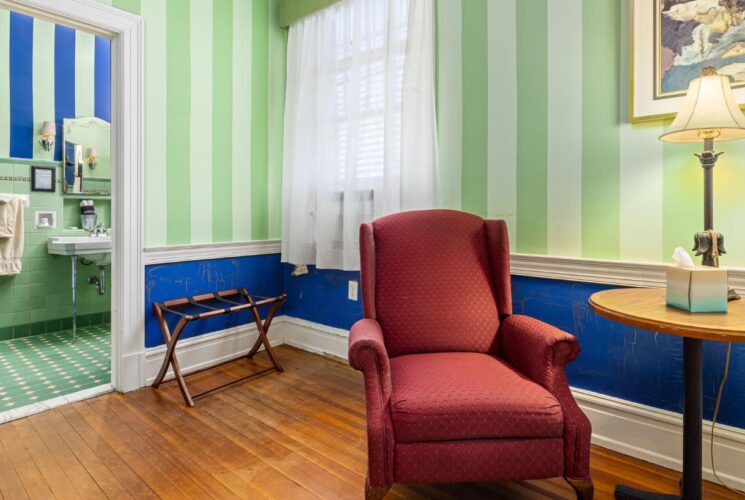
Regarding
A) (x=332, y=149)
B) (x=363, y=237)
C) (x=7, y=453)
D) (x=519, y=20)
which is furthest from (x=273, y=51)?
(x=7, y=453)

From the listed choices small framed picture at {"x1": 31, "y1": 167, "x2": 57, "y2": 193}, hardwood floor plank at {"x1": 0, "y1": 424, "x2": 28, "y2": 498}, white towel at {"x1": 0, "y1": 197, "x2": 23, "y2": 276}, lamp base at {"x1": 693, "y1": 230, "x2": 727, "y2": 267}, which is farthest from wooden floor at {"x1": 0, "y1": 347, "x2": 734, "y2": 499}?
small framed picture at {"x1": 31, "y1": 167, "x2": 57, "y2": 193}

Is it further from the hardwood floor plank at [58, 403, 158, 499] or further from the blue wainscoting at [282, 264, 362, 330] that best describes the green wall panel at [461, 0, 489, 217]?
the hardwood floor plank at [58, 403, 158, 499]

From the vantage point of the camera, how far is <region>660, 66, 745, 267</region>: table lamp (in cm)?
129

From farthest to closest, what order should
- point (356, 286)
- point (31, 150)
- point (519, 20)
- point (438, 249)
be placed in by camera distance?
point (31, 150)
point (356, 286)
point (519, 20)
point (438, 249)

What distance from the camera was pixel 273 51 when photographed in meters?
3.15

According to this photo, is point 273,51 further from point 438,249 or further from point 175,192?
point 438,249

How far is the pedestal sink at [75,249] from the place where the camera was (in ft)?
10.6

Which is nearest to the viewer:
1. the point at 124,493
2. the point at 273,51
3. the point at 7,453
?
the point at 124,493

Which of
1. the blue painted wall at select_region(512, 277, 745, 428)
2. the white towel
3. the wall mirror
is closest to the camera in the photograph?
the blue painted wall at select_region(512, 277, 745, 428)

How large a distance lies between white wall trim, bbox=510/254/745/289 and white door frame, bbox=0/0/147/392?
2100mm

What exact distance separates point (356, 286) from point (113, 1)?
2124 millimetres

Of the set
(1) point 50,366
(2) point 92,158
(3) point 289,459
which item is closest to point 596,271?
(3) point 289,459

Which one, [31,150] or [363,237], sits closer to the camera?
[363,237]

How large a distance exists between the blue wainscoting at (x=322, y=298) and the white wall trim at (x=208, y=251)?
0.79 feet
